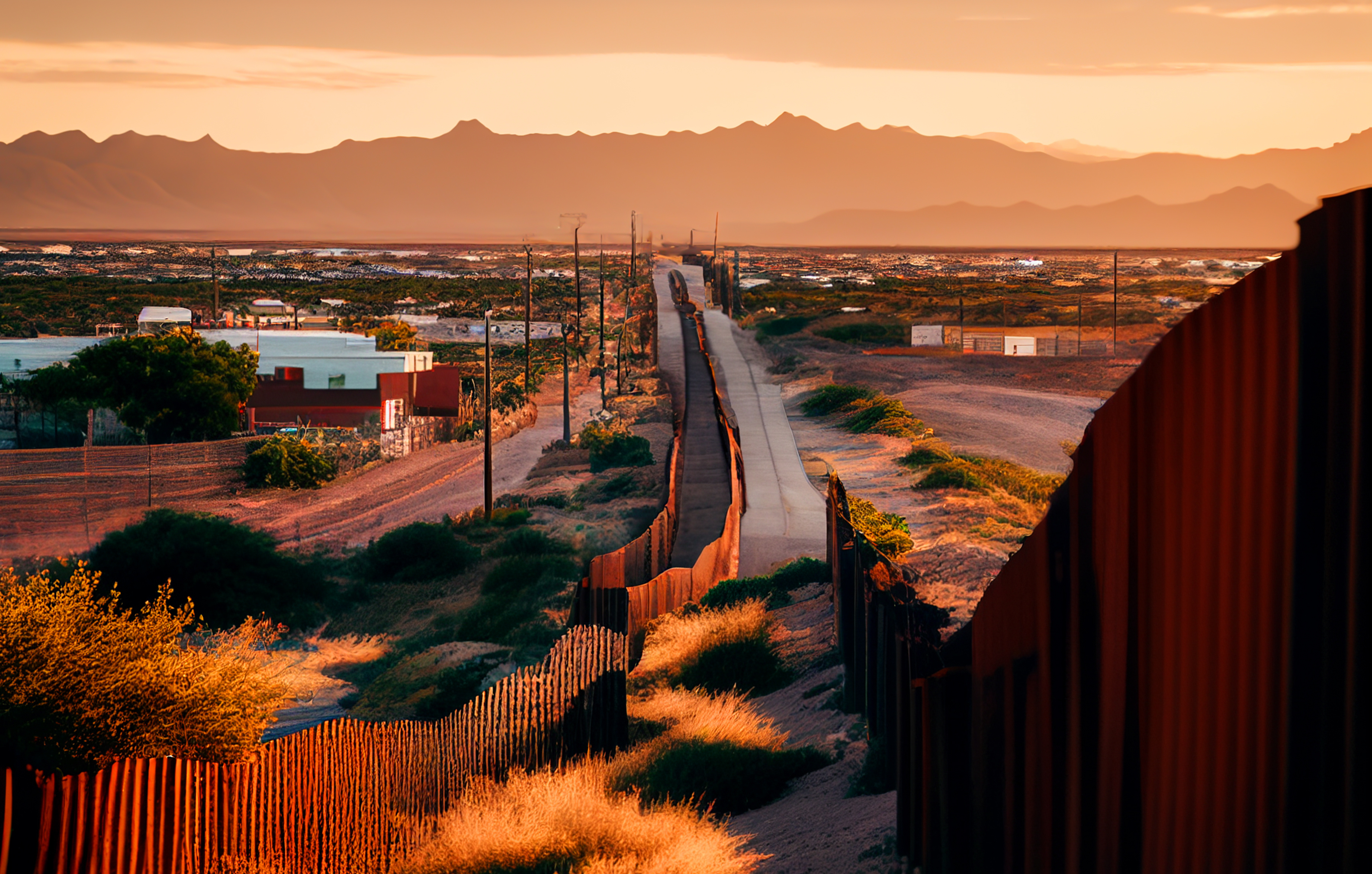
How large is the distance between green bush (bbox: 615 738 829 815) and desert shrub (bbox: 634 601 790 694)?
3.33m

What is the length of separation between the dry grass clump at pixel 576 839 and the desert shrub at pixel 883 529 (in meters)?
14.2

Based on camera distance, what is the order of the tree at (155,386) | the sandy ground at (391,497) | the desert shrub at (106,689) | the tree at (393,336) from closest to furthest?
1. the desert shrub at (106,689)
2. the sandy ground at (391,497)
3. the tree at (155,386)
4. the tree at (393,336)

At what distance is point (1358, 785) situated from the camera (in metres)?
3.80

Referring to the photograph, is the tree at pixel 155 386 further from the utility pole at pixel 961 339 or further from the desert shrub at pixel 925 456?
the utility pole at pixel 961 339

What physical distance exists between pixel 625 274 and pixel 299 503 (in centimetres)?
14920

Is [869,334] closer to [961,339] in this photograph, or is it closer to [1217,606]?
[961,339]

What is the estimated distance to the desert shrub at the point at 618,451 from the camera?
50.3 meters

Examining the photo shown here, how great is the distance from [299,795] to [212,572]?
82.5 ft

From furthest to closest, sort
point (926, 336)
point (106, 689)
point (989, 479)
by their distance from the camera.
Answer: point (926, 336) → point (989, 479) → point (106, 689)

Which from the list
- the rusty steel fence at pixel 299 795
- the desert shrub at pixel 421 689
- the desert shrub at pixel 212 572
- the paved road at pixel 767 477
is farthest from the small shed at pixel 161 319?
the rusty steel fence at pixel 299 795

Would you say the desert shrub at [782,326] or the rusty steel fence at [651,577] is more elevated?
the desert shrub at [782,326]

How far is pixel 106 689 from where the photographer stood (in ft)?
36.6

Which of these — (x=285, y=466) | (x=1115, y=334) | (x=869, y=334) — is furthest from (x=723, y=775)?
(x=869, y=334)

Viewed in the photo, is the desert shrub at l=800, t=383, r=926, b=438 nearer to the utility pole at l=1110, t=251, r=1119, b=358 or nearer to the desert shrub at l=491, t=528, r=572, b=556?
the utility pole at l=1110, t=251, r=1119, b=358
